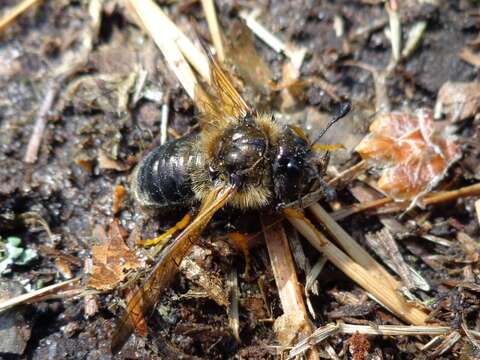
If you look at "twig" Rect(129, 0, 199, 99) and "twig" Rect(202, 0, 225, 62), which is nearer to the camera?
"twig" Rect(129, 0, 199, 99)

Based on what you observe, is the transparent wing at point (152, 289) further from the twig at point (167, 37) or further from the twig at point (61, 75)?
the twig at point (61, 75)

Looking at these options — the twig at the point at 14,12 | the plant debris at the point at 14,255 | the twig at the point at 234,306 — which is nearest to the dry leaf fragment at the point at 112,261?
the plant debris at the point at 14,255

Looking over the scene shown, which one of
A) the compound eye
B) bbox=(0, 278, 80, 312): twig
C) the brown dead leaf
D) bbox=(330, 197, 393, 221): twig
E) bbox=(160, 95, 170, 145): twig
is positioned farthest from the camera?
bbox=(160, 95, 170, 145): twig

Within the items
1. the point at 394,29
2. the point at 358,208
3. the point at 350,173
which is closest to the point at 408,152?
the point at 350,173

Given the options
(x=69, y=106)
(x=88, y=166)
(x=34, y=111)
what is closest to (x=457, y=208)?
(x=88, y=166)

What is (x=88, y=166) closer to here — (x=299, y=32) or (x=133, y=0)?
(x=133, y=0)

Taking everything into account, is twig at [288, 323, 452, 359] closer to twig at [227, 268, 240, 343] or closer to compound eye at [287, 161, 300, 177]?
twig at [227, 268, 240, 343]

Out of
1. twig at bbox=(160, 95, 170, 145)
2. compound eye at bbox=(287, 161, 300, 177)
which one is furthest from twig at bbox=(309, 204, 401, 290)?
twig at bbox=(160, 95, 170, 145)
